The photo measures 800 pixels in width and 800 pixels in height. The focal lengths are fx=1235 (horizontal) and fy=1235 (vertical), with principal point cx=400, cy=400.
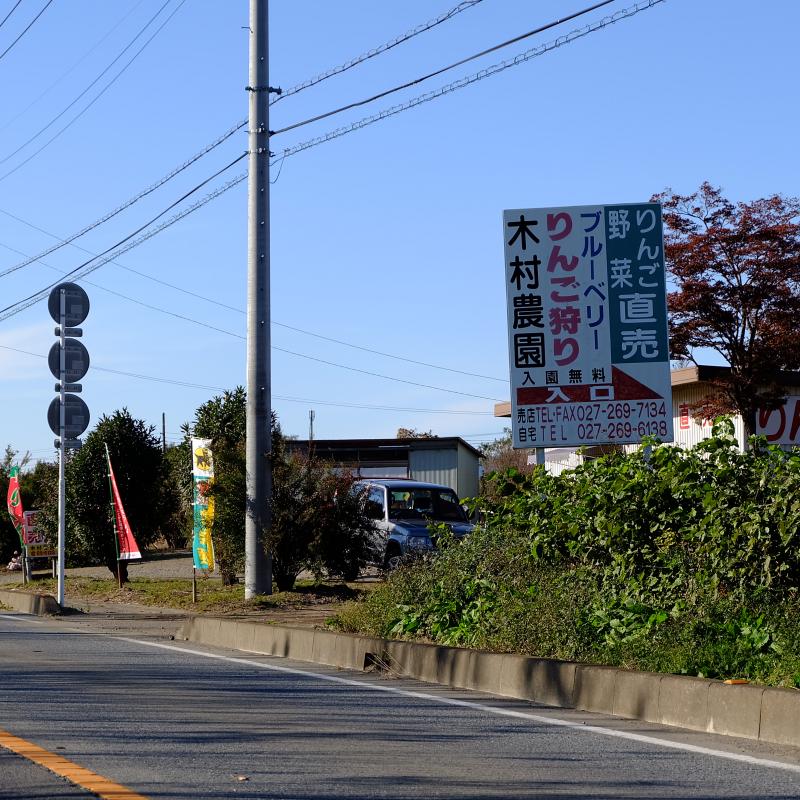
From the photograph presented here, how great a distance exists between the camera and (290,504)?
55.9ft

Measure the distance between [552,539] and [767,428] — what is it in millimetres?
19020

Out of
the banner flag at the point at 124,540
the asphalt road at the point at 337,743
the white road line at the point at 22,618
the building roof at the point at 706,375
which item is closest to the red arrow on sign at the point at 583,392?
the asphalt road at the point at 337,743

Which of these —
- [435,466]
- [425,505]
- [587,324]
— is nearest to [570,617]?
[587,324]

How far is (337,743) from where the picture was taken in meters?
7.06

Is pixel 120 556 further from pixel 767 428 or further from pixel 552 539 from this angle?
pixel 767 428

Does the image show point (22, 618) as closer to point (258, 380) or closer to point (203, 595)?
point (203, 595)

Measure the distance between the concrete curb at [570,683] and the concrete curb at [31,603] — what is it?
591 cm

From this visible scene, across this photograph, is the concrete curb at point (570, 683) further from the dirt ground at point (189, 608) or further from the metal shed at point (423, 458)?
the metal shed at point (423, 458)

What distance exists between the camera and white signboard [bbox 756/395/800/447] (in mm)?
28609

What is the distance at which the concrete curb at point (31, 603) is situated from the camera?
57.7 ft

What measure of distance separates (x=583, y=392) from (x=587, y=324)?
2.34ft

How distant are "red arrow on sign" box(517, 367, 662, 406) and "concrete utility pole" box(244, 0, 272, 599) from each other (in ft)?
16.5

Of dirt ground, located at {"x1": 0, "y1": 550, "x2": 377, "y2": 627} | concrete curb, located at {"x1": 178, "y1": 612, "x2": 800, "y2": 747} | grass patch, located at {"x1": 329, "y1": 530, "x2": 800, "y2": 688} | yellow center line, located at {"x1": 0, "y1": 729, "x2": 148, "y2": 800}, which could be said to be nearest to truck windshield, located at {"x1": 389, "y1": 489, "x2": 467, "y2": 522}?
dirt ground, located at {"x1": 0, "y1": 550, "x2": 377, "y2": 627}

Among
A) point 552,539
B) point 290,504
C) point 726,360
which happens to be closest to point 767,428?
point 726,360
